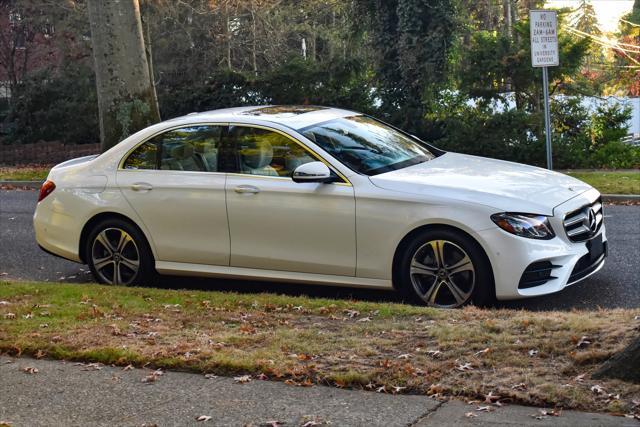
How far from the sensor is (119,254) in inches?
362

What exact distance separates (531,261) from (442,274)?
695 mm

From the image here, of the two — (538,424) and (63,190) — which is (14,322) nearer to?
(63,190)

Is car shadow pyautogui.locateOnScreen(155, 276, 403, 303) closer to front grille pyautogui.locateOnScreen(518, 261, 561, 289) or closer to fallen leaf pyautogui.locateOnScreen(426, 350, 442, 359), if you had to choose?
front grille pyautogui.locateOnScreen(518, 261, 561, 289)

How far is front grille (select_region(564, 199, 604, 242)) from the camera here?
25.2 ft

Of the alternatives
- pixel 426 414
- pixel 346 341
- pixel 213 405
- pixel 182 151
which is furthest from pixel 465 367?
pixel 182 151

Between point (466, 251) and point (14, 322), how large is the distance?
343cm

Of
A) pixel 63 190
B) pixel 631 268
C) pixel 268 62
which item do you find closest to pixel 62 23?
pixel 268 62

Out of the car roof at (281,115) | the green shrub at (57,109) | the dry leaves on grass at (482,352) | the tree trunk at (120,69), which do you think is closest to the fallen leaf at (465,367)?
the dry leaves on grass at (482,352)

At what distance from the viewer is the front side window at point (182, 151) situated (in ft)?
29.0

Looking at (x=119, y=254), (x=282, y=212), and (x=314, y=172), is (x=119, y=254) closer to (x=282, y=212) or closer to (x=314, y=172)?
(x=282, y=212)

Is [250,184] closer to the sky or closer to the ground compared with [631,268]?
closer to the sky

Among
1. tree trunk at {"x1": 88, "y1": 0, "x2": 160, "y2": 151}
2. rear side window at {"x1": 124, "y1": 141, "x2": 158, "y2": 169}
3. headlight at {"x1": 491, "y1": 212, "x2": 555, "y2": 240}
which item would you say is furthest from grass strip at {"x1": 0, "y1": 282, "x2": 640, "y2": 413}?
tree trunk at {"x1": 88, "y1": 0, "x2": 160, "y2": 151}

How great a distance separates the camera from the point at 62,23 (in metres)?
33.0

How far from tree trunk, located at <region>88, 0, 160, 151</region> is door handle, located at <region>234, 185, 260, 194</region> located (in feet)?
34.1
